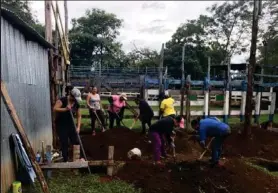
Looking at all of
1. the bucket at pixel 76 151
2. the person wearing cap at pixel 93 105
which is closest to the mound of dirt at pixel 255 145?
the person wearing cap at pixel 93 105

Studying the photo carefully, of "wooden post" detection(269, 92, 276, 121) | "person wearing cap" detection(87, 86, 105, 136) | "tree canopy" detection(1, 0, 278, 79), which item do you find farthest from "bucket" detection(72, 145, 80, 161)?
"tree canopy" detection(1, 0, 278, 79)

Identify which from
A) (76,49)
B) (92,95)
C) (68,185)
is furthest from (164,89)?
(76,49)

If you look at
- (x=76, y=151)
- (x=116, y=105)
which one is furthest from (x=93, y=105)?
(x=76, y=151)

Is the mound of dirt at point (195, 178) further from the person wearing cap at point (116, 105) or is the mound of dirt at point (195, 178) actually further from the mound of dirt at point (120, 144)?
the person wearing cap at point (116, 105)

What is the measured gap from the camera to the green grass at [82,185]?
6730 millimetres

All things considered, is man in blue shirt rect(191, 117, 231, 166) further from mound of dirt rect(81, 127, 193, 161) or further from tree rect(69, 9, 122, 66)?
tree rect(69, 9, 122, 66)

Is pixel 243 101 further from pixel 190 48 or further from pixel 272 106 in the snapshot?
pixel 190 48

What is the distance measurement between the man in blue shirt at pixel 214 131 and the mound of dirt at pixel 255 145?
3.23 m

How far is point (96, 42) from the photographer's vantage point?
34094mm

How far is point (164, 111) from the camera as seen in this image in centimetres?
1107

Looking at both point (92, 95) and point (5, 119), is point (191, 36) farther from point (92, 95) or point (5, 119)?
point (5, 119)

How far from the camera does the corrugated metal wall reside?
234 inches

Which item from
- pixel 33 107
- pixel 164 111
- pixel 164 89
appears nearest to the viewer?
pixel 33 107

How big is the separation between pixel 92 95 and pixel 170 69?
22.0 meters
